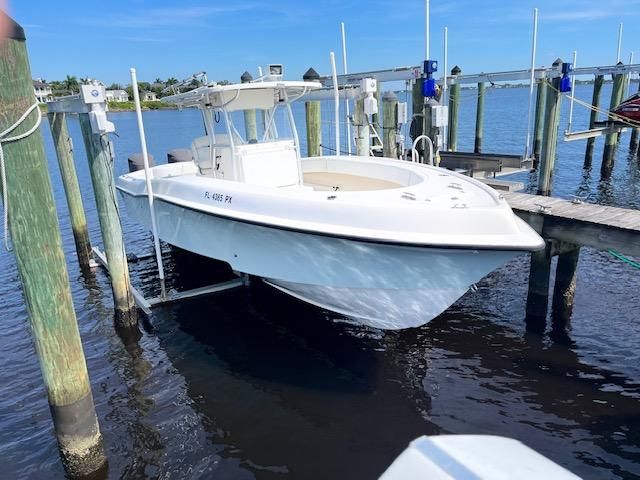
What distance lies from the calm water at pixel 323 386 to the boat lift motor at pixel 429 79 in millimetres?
3877

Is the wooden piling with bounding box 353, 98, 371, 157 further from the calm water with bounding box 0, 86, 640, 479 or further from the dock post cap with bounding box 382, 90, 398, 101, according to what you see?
the calm water with bounding box 0, 86, 640, 479

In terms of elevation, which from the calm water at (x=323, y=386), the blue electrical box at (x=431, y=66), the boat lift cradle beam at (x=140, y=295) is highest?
the blue electrical box at (x=431, y=66)

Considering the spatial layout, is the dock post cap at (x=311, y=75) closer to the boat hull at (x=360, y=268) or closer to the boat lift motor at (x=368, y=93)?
the boat lift motor at (x=368, y=93)

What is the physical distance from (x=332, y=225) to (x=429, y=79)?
5.63m

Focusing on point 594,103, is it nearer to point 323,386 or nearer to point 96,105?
point 323,386

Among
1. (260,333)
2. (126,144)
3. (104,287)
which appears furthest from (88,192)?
(126,144)

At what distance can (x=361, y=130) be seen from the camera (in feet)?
32.1

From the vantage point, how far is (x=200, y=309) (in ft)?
26.9

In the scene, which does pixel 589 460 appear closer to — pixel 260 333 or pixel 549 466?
pixel 549 466

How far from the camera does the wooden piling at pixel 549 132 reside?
1149 cm

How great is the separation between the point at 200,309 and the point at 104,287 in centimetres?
249

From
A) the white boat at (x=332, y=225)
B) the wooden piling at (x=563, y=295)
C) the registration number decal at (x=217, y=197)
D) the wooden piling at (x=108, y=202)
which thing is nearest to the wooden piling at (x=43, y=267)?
the white boat at (x=332, y=225)

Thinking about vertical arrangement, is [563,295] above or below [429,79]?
below

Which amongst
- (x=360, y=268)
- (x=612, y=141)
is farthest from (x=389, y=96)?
(x=612, y=141)
